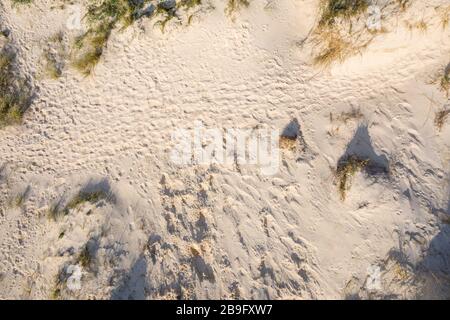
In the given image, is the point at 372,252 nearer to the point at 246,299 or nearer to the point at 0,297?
the point at 246,299

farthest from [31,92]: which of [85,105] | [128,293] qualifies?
[128,293]

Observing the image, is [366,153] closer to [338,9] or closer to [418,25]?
[418,25]

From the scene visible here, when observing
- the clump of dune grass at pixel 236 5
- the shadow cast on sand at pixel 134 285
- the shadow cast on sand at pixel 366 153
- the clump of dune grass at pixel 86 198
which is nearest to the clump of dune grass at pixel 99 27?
the clump of dune grass at pixel 236 5

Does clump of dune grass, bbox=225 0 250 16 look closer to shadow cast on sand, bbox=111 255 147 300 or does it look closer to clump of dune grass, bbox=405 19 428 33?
clump of dune grass, bbox=405 19 428 33

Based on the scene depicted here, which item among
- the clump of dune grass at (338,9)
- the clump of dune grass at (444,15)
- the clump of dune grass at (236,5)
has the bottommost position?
the clump of dune grass at (444,15)

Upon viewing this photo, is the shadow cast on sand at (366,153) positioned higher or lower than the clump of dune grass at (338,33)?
lower

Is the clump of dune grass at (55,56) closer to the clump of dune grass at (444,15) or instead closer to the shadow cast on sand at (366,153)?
the shadow cast on sand at (366,153)
